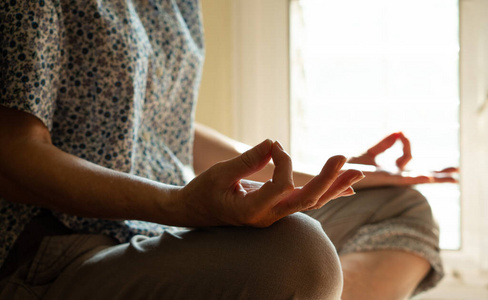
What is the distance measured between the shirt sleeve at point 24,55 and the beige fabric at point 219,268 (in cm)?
24

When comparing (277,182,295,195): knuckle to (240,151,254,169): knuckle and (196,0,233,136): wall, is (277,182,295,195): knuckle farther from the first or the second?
(196,0,233,136): wall

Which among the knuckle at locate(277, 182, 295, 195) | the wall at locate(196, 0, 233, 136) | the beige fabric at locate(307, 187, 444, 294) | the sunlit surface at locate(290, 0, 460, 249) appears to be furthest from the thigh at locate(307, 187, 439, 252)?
the wall at locate(196, 0, 233, 136)

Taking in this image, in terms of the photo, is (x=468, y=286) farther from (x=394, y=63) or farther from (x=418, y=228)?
(x=418, y=228)

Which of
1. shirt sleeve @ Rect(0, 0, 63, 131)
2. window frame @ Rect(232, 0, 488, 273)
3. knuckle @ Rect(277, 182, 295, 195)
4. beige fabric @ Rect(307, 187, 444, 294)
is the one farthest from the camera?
window frame @ Rect(232, 0, 488, 273)

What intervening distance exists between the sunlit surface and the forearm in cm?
121

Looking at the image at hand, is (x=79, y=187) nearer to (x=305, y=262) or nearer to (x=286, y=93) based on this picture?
(x=305, y=262)

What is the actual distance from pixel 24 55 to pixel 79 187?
21 centimetres

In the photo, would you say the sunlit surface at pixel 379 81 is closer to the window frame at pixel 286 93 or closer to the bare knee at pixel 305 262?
the window frame at pixel 286 93

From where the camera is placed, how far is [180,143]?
1.07m

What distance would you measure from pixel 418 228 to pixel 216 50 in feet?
3.33

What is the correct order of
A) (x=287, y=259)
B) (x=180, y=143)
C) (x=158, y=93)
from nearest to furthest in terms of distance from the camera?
(x=287, y=259)
(x=158, y=93)
(x=180, y=143)

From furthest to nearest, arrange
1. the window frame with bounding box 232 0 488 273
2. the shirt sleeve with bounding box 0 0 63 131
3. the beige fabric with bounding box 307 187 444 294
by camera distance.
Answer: the window frame with bounding box 232 0 488 273 → the beige fabric with bounding box 307 187 444 294 → the shirt sleeve with bounding box 0 0 63 131

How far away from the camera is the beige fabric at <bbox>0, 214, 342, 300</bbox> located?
0.58m

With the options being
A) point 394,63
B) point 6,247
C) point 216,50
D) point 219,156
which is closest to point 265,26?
point 216,50
